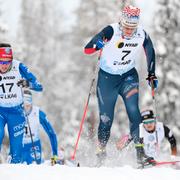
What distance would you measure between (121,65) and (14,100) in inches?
78.0

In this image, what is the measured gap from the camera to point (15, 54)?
24594 millimetres

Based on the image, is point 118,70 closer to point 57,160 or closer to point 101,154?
point 101,154

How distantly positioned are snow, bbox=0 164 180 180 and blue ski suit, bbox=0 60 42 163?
2.43 metres

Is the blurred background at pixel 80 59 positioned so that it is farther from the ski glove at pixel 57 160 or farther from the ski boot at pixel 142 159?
the ski boot at pixel 142 159

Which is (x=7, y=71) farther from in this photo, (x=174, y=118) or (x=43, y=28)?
(x=43, y=28)

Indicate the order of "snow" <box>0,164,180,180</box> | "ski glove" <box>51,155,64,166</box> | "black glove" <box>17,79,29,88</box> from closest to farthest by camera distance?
"snow" <box>0,164,180,180</box>, "black glove" <box>17,79,29,88</box>, "ski glove" <box>51,155,64,166</box>

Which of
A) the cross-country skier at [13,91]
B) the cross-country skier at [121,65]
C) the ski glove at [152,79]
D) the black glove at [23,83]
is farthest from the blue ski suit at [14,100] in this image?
the ski glove at [152,79]

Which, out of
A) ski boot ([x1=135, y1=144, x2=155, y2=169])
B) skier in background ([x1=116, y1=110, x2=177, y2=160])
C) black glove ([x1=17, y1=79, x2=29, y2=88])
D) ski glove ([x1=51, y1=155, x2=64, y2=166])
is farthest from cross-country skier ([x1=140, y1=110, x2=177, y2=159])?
black glove ([x1=17, y1=79, x2=29, y2=88])

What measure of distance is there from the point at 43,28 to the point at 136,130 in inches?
1716

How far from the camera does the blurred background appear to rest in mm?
27000

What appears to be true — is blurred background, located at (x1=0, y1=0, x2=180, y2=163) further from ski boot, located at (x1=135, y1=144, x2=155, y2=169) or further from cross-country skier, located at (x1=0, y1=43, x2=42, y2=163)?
ski boot, located at (x1=135, y1=144, x2=155, y2=169)

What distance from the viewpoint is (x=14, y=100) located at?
10125 mm

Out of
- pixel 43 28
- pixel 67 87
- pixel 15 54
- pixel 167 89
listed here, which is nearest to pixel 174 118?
pixel 167 89

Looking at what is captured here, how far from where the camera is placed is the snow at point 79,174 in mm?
7078
